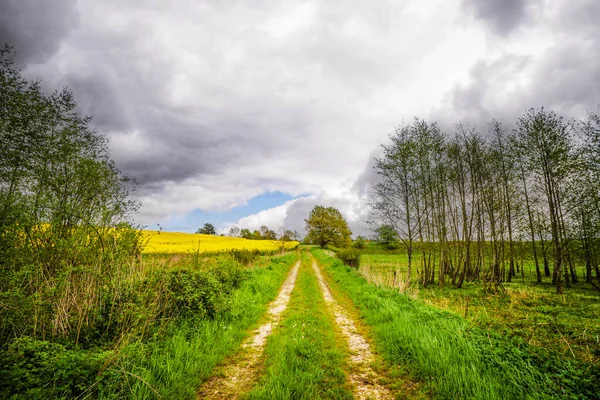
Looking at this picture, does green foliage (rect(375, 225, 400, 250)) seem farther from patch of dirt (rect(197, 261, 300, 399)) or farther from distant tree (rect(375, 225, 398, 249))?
patch of dirt (rect(197, 261, 300, 399))

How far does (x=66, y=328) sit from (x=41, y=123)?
9218 mm

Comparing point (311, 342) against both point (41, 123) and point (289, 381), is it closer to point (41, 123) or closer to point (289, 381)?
point (289, 381)

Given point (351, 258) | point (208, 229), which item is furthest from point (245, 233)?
point (351, 258)

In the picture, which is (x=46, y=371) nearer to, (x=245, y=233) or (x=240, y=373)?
(x=240, y=373)

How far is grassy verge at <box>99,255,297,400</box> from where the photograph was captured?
384 cm

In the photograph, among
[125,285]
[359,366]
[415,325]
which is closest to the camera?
[359,366]

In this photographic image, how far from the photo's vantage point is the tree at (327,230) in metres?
69.1

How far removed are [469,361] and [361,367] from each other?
2.19 metres

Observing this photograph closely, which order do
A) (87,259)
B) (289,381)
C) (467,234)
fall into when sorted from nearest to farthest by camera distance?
(289,381), (87,259), (467,234)

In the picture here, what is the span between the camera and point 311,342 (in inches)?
246

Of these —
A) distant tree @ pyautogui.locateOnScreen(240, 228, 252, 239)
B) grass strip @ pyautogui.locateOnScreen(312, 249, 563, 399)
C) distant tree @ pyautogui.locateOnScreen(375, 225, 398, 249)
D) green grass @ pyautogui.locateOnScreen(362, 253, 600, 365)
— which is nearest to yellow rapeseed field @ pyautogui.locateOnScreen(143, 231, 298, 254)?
distant tree @ pyautogui.locateOnScreen(375, 225, 398, 249)

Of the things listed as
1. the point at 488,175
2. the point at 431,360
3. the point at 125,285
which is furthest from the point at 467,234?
the point at 125,285

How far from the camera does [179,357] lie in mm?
4883

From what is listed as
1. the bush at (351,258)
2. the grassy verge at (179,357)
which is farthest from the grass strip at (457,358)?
the bush at (351,258)
